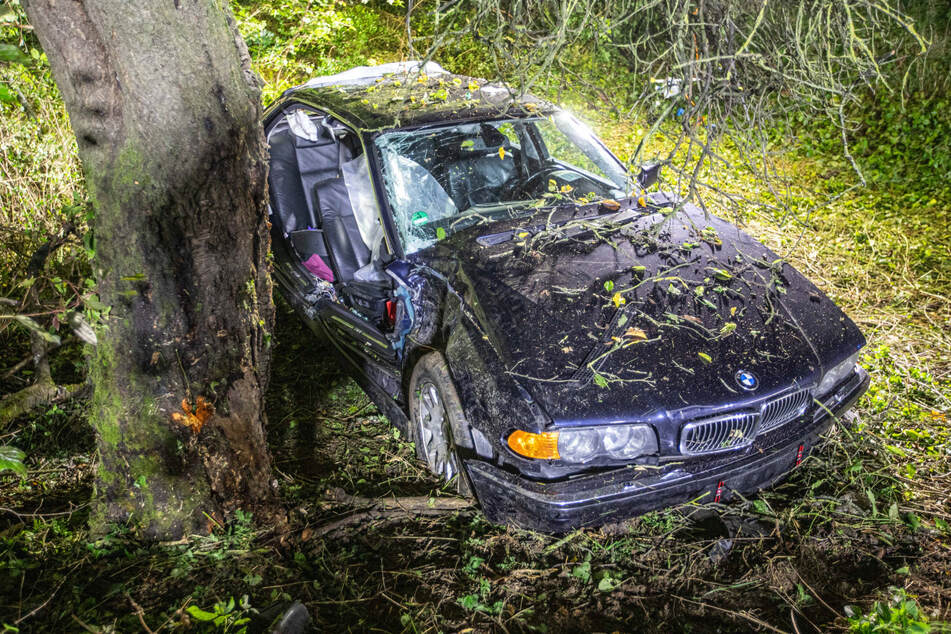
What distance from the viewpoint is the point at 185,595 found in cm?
220

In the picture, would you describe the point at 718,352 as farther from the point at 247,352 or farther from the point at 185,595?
the point at 185,595

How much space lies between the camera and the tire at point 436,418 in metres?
2.53

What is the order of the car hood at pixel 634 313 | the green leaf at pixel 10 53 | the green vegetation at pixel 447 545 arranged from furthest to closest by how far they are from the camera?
1. the car hood at pixel 634 313
2. the green vegetation at pixel 447 545
3. the green leaf at pixel 10 53

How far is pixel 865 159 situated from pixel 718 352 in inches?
260

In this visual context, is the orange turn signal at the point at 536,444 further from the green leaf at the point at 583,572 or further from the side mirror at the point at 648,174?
the side mirror at the point at 648,174

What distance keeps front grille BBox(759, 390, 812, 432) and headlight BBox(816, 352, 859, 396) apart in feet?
0.37

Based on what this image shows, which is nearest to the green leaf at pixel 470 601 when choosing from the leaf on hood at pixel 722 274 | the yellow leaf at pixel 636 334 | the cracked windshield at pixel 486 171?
the yellow leaf at pixel 636 334

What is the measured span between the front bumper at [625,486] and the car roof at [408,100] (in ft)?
6.17

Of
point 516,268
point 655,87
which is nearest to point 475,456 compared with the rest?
point 516,268

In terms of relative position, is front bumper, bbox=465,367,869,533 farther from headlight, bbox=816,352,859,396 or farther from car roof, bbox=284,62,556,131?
car roof, bbox=284,62,556,131

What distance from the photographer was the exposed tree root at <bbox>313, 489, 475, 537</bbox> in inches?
103

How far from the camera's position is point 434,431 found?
2789 millimetres

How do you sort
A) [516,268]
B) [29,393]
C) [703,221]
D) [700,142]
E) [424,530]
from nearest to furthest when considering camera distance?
[700,142], [424,530], [516,268], [29,393], [703,221]

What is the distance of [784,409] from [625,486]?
30.7 inches
